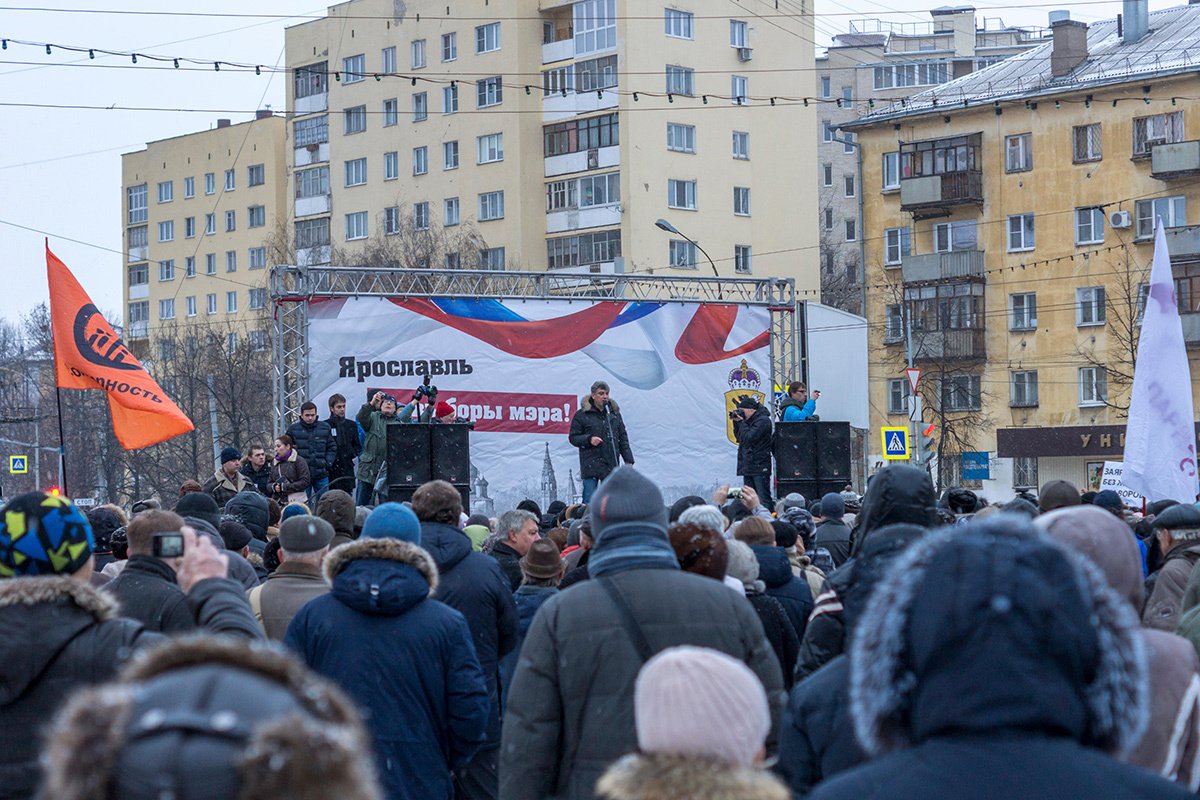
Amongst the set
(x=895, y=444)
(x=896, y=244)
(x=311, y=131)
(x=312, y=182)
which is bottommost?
(x=895, y=444)

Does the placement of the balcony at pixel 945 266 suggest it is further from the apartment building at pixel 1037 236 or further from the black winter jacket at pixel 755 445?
the black winter jacket at pixel 755 445

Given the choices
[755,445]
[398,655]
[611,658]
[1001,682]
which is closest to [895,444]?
[755,445]

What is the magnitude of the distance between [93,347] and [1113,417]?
1796 inches

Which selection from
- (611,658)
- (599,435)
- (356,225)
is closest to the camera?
(611,658)

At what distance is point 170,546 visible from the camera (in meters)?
4.59

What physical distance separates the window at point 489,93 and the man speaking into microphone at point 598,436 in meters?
44.3

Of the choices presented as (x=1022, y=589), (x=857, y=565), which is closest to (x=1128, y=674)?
(x=1022, y=589)

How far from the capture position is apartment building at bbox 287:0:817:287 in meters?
60.2

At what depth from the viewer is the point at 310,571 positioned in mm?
6648

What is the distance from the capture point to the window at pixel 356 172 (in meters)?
69.3

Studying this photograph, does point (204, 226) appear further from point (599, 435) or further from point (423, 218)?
point (599, 435)

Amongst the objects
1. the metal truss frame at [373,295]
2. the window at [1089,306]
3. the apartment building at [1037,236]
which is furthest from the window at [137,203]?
the metal truss frame at [373,295]

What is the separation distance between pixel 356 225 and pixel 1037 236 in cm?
2872

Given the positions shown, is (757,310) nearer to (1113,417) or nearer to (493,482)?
(493,482)
